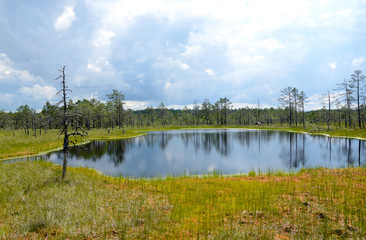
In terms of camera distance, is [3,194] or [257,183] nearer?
[3,194]

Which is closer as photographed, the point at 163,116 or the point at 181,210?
the point at 181,210

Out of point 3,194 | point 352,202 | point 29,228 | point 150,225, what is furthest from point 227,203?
point 3,194

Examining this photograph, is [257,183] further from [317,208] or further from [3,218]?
[3,218]

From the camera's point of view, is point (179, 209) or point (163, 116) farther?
point (163, 116)

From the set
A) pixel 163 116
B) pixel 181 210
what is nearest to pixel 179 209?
pixel 181 210

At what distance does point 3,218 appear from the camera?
24.8 feet

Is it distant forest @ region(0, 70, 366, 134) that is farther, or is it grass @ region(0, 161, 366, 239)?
distant forest @ region(0, 70, 366, 134)

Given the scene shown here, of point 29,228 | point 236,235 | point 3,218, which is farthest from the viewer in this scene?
point 3,218

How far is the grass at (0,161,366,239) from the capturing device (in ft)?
20.8

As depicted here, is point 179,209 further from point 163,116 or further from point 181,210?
point 163,116

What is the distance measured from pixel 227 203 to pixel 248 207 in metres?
1.21

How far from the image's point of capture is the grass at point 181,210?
20.8ft

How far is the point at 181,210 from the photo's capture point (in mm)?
8453

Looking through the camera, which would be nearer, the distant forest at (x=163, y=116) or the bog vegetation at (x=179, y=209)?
the bog vegetation at (x=179, y=209)
